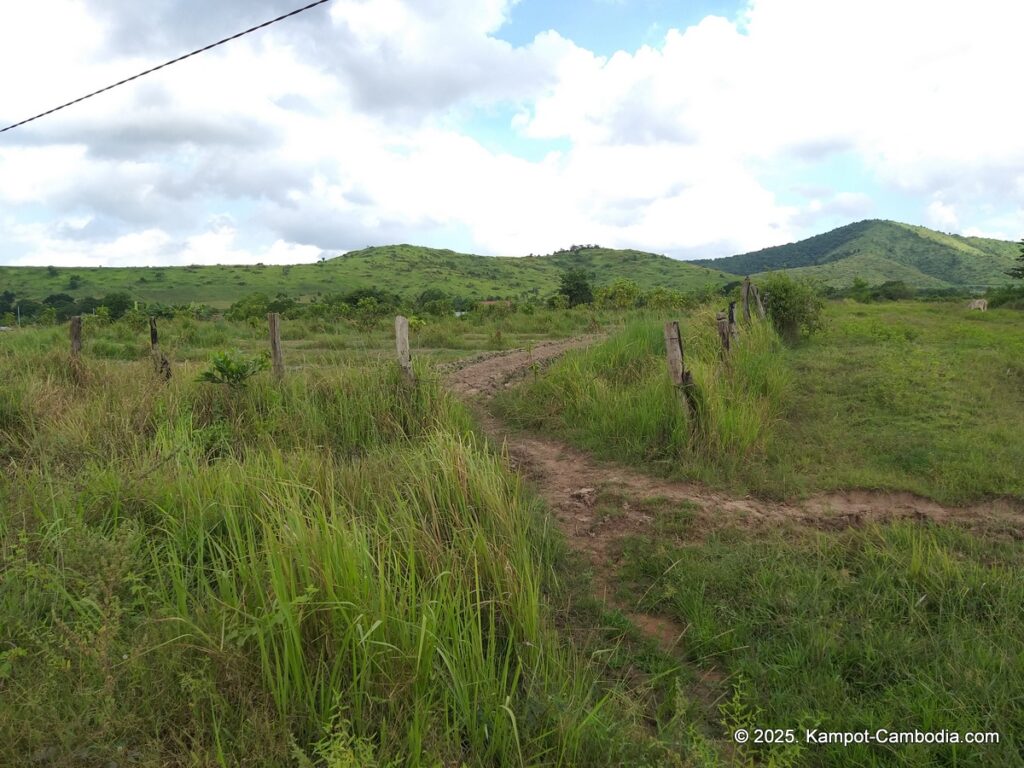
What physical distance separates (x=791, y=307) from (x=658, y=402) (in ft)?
24.3

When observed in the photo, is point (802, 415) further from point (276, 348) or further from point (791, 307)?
point (276, 348)

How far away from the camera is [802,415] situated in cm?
726

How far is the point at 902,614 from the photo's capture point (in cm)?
332

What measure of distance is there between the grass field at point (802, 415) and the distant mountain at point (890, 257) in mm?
75599

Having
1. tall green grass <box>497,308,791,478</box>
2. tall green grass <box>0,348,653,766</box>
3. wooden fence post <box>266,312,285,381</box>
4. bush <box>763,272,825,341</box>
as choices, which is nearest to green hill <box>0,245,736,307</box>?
bush <box>763,272,825,341</box>

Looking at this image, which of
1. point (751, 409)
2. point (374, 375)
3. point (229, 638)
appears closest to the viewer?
point (229, 638)

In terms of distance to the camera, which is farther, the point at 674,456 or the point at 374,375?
the point at 374,375

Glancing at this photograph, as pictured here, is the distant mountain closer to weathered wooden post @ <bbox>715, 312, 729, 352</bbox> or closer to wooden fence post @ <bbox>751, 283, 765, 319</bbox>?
wooden fence post @ <bbox>751, 283, 765, 319</bbox>

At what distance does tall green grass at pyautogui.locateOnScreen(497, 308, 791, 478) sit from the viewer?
5.86 m

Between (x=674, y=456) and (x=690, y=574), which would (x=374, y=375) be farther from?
(x=690, y=574)

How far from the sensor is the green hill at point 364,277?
62.0m

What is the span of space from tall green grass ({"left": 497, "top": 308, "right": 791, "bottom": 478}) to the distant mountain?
252 ft

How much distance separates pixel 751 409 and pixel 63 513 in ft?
19.3

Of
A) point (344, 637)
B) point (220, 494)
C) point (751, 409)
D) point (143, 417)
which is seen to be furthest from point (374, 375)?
point (344, 637)
